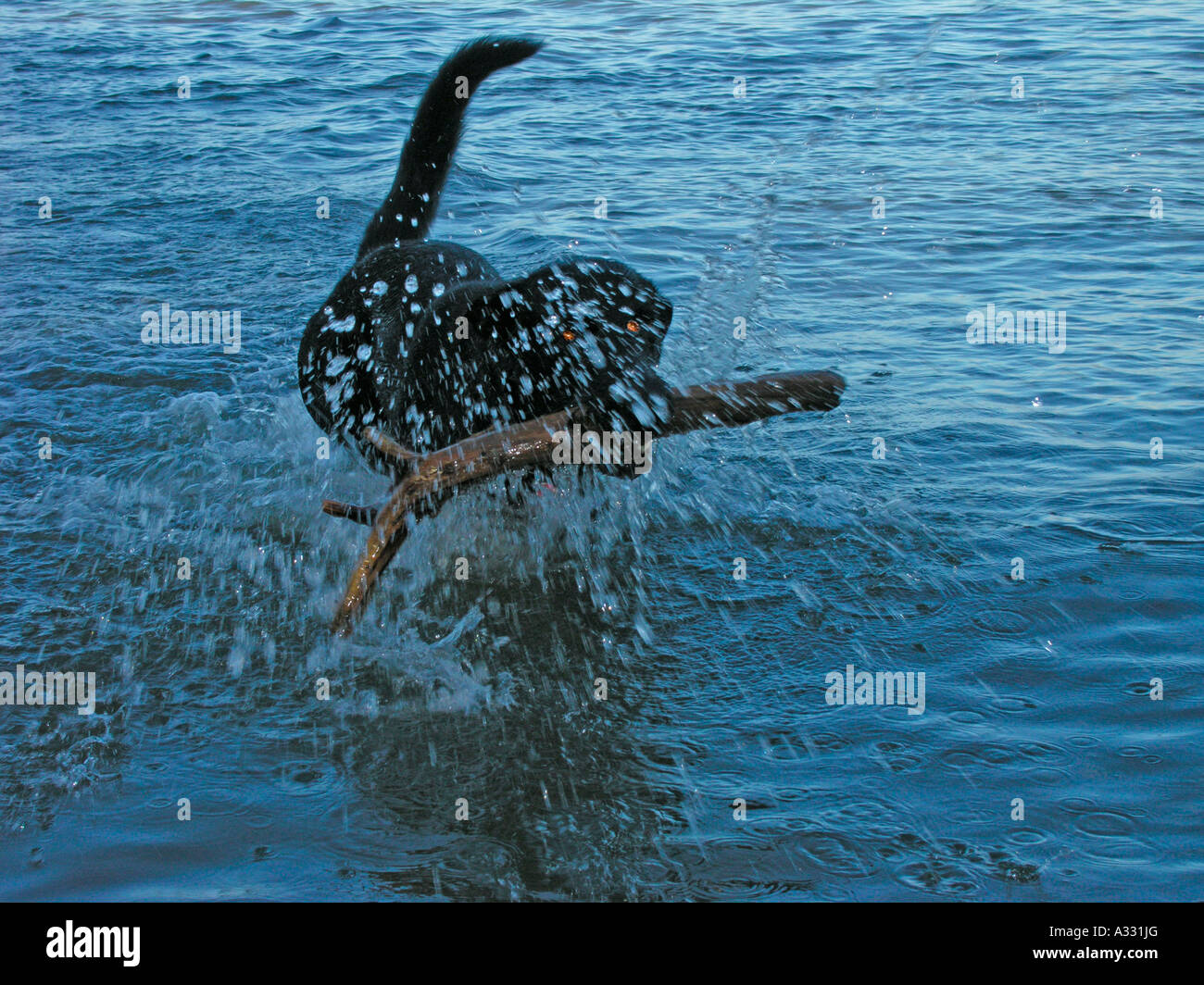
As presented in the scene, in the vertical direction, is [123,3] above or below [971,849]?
above

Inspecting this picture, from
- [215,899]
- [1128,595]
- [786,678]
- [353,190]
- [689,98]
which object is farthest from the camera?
[689,98]

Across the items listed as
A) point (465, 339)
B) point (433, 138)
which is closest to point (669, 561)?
point (465, 339)

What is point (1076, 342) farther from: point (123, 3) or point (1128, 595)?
point (123, 3)

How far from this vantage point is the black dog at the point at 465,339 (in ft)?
12.2

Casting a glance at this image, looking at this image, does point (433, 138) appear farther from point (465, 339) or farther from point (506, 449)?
point (506, 449)

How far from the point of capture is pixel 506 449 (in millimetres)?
3414

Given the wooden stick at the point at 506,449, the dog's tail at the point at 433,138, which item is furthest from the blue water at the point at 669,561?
the dog's tail at the point at 433,138

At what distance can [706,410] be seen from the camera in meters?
3.51

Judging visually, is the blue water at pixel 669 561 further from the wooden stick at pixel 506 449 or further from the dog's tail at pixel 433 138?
the dog's tail at pixel 433 138

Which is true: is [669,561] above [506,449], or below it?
below

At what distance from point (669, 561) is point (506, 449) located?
125cm

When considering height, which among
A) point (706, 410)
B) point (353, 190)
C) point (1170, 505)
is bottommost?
point (1170, 505)

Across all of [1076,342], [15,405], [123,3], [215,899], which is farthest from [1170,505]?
[123,3]

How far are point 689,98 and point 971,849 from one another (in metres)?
9.31
